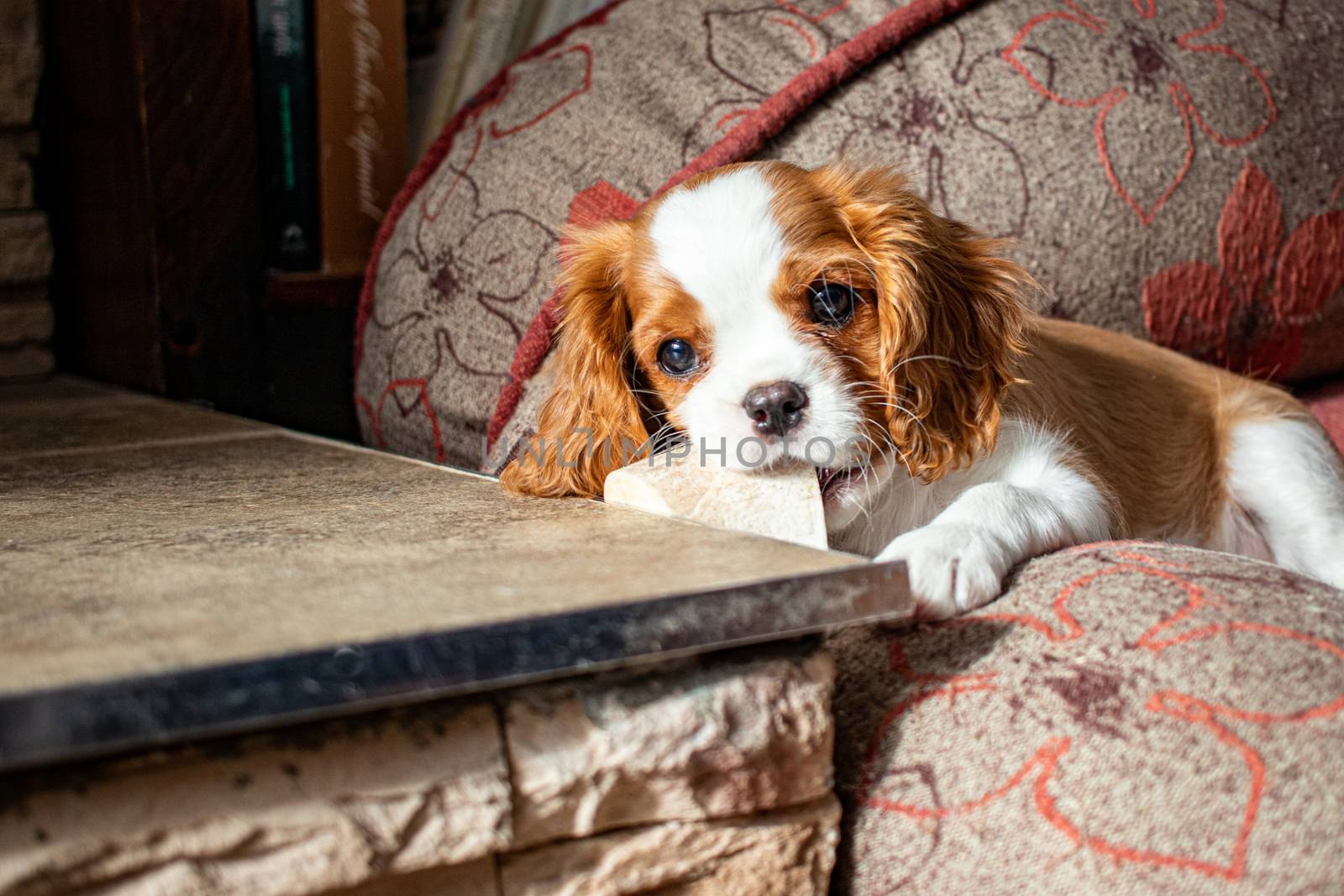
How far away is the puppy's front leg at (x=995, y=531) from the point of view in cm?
128

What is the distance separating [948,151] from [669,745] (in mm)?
1539

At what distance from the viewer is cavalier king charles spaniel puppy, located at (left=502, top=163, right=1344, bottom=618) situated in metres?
1.46

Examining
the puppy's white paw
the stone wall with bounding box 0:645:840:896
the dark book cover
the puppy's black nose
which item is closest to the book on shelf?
the dark book cover

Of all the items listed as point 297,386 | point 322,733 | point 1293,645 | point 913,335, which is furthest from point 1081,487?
point 297,386

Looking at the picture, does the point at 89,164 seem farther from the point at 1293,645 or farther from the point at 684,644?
the point at 1293,645

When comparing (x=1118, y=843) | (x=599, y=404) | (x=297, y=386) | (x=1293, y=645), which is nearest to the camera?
(x=1118, y=843)

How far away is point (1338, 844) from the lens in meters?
1.00

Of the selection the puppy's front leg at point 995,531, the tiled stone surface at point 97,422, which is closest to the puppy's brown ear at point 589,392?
the puppy's front leg at point 995,531

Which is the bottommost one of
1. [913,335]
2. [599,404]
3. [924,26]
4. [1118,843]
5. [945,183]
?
[1118,843]

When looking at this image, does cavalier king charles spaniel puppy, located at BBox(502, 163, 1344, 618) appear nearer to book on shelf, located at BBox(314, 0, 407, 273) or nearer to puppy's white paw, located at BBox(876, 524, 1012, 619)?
puppy's white paw, located at BBox(876, 524, 1012, 619)

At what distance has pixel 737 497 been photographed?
1.44 metres

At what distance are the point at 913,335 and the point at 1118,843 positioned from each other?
71 cm

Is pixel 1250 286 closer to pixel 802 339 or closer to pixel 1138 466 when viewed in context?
pixel 1138 466

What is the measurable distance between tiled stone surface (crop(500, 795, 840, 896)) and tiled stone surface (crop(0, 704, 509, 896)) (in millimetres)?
71
